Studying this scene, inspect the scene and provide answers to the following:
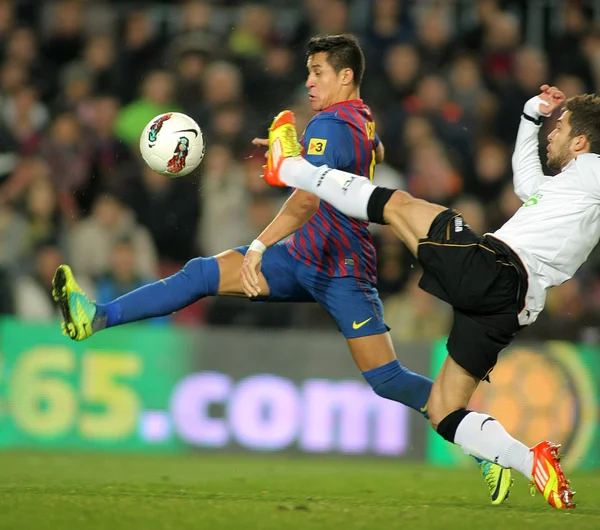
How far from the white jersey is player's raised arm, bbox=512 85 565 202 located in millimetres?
425

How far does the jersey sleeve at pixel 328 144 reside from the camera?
5.96 metres

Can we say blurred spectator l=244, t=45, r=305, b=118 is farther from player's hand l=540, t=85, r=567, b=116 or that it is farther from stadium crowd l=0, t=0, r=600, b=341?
player's hand l=540, t=85, r=567, b=116

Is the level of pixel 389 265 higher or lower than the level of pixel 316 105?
lower

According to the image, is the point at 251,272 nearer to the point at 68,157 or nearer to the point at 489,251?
the point at 489,251

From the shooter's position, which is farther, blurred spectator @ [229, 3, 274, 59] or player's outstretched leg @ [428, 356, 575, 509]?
blurred spectator @ [229, 3, 274, 59]

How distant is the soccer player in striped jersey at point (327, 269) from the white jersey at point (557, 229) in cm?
91

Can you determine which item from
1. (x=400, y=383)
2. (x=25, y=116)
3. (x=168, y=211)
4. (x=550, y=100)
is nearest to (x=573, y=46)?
(x=168, y=211)

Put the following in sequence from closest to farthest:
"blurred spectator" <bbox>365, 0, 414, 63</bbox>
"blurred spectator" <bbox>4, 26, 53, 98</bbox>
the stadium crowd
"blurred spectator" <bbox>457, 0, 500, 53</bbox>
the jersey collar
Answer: the jersey collar
the stadium crowd
"blurred spectator" <bbox>4, 26, 53, 98</bbox>
"blurred spectator" <bbox>365, 0, 414, 63</bbox>
"blurred spectator" <bbox>457, 0, 500, 53</bbox>

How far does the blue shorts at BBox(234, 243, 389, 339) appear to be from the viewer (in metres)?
6.10

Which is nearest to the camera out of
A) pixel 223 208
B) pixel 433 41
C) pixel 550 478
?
pixel 550 478

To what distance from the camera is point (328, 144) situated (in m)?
5.98

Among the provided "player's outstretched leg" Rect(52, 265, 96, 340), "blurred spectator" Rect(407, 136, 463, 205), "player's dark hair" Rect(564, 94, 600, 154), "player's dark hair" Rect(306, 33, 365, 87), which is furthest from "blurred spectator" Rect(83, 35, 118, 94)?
"player's dark hair" Rect(564, 94, 600, 154)

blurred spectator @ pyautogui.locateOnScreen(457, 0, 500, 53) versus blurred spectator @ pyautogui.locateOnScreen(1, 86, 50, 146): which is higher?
blurred spectator @ pyautogui.locateOnScreen(457, 0, 500, 53)

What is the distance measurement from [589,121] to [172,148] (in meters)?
2.22
